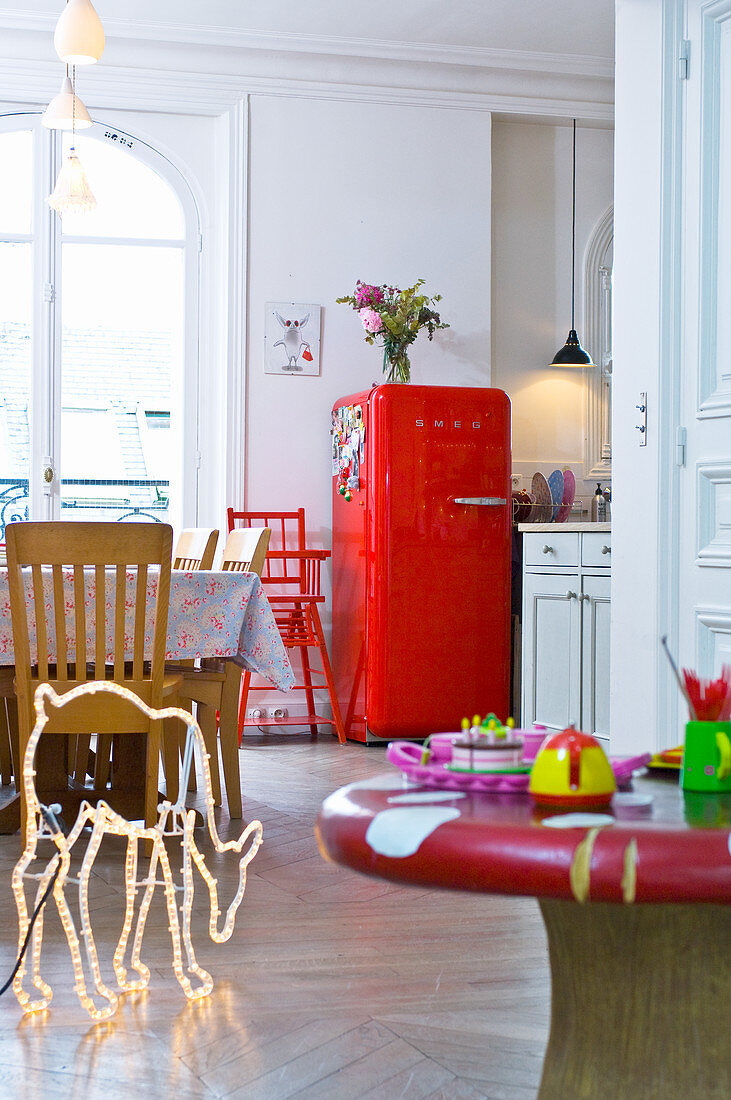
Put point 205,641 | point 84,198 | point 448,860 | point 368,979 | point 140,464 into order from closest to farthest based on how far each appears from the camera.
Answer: point 448,860, point 368,979, point 205,641, point 84,198, point 140,464

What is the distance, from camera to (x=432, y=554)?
5.10 m

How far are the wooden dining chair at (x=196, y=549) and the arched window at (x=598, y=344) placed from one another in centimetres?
237

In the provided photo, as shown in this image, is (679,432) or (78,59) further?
(78,59)

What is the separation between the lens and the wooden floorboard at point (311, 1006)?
181 centimetres

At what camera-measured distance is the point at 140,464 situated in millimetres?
5754

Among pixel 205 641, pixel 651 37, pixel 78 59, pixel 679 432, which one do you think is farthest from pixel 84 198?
pixel 679 432

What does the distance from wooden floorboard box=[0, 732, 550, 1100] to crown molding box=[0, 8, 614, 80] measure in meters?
3.96

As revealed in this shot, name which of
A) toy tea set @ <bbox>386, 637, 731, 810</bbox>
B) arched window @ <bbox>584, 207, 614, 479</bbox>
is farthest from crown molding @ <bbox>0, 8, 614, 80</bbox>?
toy tea set @ <bbox>386, 637, 731, 810</bbox>

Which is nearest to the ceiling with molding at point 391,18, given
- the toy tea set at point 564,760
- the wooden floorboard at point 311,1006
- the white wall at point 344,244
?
the white wall at point 344,244

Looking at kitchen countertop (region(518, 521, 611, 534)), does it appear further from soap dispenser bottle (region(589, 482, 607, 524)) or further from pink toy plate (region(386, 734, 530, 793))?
pink toy plate (region(386, 734, 530, 793))

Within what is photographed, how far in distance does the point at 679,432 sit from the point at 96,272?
11.6ft

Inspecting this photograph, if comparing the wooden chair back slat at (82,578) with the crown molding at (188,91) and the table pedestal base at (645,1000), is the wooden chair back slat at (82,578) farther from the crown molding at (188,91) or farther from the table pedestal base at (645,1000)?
the crown molding at (188,91)

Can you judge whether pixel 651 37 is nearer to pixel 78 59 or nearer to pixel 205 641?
pixel 78 59

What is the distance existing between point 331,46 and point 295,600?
2.62 meters
